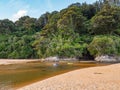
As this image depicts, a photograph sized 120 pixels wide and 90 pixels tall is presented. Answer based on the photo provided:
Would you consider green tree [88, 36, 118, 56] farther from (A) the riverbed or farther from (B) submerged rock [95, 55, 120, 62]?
(A) the riverbed

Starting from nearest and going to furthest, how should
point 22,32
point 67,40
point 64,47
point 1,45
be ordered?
1. point 64,47
2. point 67,40
3. point 1,45
4. point 22,32

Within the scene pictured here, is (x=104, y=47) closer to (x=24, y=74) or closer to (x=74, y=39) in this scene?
(x=74, y=39)

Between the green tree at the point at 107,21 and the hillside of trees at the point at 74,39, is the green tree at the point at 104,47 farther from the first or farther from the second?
the green tree at the point at 107,21

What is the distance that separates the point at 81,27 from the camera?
75500 millimetres

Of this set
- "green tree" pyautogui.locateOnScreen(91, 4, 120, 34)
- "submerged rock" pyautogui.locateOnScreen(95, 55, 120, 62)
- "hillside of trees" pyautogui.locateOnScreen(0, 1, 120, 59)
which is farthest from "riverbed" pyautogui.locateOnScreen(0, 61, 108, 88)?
"green tree" pyautogui.locateOnScreen(91, 4, 120, 34)

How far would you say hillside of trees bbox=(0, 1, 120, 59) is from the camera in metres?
62.8

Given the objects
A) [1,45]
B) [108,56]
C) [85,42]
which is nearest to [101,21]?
[85,42]

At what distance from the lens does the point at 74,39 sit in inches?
2788

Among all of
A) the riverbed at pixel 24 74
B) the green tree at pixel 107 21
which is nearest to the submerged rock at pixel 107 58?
the green tree at pixel 107 21

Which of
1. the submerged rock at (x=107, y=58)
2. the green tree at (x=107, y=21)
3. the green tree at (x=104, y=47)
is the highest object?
the green tree at (x=107, y=21)

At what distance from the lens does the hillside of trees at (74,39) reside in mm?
62750

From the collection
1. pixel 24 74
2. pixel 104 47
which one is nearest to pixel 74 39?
pixel 104 47

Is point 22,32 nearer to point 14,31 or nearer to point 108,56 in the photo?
point 14,31

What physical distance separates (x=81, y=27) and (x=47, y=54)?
52.8ft
